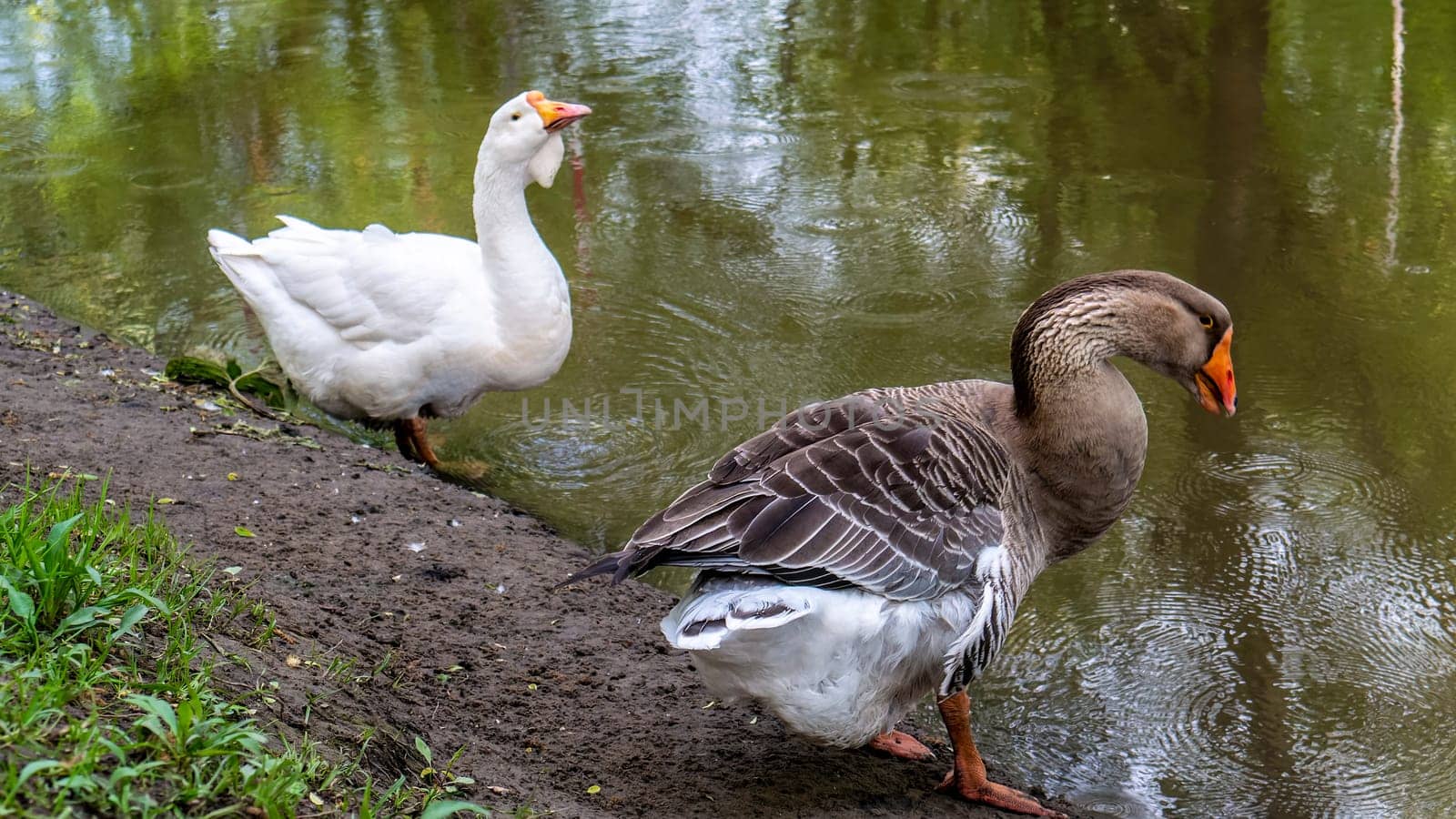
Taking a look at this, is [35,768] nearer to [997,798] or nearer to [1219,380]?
[997,798]

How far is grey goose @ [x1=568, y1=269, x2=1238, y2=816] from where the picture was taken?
303cm

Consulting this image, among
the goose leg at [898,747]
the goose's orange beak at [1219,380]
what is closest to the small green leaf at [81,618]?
the goose leg at [898,747]

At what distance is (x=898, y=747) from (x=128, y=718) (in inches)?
80.3

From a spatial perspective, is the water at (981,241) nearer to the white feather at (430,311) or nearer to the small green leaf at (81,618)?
the white feather at (430,311)

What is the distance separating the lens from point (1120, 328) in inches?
137

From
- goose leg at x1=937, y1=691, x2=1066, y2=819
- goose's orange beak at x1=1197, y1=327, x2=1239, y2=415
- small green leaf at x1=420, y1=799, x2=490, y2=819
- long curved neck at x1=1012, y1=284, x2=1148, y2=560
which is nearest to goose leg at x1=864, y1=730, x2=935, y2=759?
goose leg at x1=937, y1=691, x2=1066, y2=819

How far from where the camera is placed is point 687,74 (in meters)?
9.61

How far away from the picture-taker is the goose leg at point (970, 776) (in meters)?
3.37

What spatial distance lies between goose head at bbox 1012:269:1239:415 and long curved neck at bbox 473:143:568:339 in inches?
87.6

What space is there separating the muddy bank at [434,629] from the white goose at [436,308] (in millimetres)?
289

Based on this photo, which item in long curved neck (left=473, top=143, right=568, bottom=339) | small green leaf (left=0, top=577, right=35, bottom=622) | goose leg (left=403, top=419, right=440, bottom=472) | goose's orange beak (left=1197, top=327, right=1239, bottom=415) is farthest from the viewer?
goose leg (left=403, top=419, right=440, bottom=472)

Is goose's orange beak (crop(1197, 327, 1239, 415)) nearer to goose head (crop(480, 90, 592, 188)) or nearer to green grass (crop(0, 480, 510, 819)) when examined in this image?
green grass (crop(0, 480, 510, 819))

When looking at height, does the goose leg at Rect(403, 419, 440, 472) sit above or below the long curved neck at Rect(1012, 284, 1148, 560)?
below

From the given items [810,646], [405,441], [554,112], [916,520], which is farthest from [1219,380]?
[405,441]
